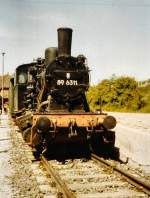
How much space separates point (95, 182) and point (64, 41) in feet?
15.6

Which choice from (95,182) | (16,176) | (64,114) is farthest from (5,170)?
(95,182)

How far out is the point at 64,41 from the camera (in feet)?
34.9

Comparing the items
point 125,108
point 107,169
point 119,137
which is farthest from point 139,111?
point 107,169

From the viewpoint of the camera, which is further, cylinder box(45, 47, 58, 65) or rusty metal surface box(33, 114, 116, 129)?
cylinder box(45, 47, 58, 65)

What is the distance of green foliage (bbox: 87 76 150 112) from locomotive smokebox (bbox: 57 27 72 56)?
25.8 meters

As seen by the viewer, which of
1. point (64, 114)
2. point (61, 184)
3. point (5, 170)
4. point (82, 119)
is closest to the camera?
point (61, 184)

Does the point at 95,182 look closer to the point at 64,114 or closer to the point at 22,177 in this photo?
the point at 22,177

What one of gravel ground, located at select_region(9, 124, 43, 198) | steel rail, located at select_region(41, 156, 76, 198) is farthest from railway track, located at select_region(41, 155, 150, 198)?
gravel ground, located at select_region(9, 124, 43, 198)

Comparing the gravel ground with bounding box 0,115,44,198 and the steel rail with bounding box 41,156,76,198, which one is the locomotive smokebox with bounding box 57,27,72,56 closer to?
the gravel ground with bounding box 0,115,44,198

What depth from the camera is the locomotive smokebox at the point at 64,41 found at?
10.6 metres

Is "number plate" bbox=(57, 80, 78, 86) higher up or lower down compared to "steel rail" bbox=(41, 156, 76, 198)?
higher up

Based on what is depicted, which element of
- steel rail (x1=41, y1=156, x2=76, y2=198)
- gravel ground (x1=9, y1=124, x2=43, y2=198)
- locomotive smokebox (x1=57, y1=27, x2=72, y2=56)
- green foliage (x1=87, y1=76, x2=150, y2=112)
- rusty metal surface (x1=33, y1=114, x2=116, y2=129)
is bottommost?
gravel ground (x1=9, y1=124, x2=43, y2=198)

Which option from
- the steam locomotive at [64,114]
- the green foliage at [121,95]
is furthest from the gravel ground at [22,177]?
the green foliage at [121,95]

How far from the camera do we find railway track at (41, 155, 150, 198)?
652 centimetres
